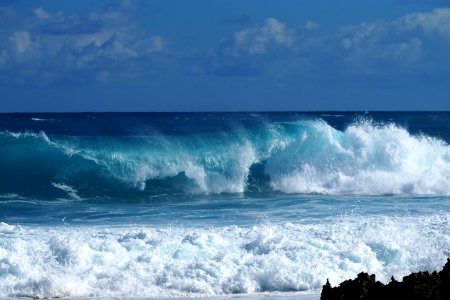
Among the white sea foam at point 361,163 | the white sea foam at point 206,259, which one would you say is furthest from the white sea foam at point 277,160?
the white sea foam at point 206,259

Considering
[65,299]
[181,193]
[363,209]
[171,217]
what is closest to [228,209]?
[171,217]

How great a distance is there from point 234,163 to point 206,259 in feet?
47.4

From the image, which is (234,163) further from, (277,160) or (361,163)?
(361,163)

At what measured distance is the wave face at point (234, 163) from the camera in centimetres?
2361

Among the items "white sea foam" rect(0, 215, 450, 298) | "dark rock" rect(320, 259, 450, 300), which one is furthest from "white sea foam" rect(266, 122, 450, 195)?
"dark rock" rect(320, 259, 450, 300)

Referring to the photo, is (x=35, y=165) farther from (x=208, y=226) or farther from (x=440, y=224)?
(x=440, y=224)

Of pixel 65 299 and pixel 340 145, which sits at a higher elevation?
pixel 340 145

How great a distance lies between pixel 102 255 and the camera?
40.6 ft

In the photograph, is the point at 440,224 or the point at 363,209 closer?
the point at 440,224

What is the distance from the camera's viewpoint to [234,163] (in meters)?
26.7

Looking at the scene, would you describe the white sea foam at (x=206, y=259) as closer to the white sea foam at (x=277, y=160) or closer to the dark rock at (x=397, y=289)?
the dark rock at (x=397, y=289)

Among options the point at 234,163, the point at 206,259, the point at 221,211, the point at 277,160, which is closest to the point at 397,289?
the point at 206,259

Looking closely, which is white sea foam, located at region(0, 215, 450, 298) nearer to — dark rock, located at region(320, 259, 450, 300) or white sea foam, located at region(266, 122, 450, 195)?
dark rock, located at region(320, 259, 450, 300)

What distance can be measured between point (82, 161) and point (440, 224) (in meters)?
13.6
